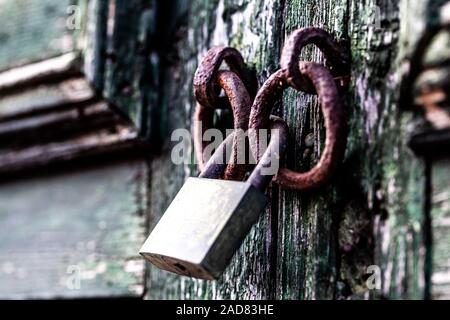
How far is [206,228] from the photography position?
569mm

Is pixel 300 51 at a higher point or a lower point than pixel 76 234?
higher

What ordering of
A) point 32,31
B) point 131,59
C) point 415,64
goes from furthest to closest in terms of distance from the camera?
point 32,31, point 131,59, point 415,64

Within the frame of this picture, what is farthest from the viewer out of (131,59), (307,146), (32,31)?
(32,31)

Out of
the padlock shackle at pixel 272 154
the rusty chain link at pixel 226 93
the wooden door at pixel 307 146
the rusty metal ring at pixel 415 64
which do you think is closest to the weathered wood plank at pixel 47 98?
the wooden door at pixel 307 146

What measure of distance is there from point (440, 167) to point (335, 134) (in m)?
0.08

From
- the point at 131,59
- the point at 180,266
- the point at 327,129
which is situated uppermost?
the point at 131,59

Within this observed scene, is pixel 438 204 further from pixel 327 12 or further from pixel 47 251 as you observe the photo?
pixel 47 251

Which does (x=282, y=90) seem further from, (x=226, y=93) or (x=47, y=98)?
(x=47, y=98)

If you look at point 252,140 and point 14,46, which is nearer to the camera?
point 252,140

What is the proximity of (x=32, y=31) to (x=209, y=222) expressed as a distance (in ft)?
1.77

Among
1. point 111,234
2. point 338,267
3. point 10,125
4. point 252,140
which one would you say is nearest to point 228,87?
point 252,140

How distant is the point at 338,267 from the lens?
0.61 metres

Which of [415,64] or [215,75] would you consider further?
[215,75]

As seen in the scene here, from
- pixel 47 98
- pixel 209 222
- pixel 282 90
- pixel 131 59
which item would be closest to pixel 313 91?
pixel 282 90
